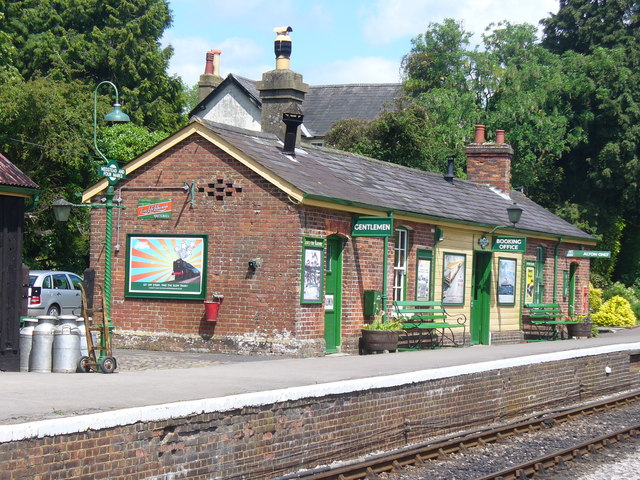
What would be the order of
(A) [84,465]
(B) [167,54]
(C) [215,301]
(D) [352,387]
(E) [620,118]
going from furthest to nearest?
1. (B) [167,54]
2. (E) [620,118]
3. (C) [215,301]
4. (D) [352,387]
5. (A) [84,465]

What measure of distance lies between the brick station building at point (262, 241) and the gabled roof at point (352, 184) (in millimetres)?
44

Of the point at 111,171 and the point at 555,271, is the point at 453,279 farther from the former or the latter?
the point at 111,171

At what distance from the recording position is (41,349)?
12.9 m

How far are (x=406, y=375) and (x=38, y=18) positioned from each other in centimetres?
3185

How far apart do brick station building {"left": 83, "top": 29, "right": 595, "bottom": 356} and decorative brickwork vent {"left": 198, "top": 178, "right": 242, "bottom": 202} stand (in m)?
0.02

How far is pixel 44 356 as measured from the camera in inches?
511

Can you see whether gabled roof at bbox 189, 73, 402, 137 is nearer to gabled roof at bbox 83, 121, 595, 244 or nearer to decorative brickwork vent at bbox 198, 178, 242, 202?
gabled roof at bbox 83, 121, 595, 244

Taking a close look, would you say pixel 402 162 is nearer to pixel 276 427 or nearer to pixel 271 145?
pixel 271 145

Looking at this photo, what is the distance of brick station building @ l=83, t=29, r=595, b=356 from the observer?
16.6m

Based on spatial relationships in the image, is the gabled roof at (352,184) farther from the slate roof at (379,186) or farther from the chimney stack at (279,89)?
the chimney stack at (279,89)

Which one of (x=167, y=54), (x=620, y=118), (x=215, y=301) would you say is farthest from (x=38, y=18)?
(x=215, y=301)

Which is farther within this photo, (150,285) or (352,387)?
(150,285)

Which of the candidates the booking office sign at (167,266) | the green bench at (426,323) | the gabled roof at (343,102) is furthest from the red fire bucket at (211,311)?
the gabled roof at (343,102)

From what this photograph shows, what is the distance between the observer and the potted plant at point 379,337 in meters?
17.8
